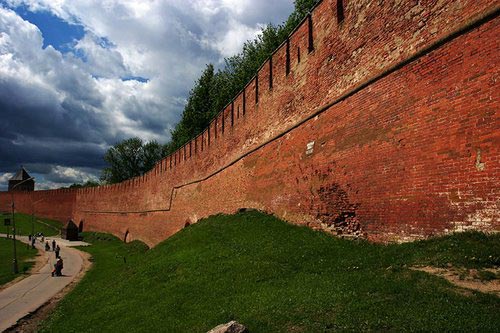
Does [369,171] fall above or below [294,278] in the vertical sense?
above

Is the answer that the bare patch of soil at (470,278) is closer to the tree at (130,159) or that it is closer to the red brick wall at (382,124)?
the red brick wall at (382,124)

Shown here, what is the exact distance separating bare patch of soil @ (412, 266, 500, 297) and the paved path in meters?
11.5

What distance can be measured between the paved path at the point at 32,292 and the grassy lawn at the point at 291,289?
1679 mm

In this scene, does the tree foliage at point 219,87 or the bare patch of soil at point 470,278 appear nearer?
the bare patch of soil at point 470,278

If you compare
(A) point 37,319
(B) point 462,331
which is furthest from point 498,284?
(A) point 37,319

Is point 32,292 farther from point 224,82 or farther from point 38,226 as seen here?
point 38,226

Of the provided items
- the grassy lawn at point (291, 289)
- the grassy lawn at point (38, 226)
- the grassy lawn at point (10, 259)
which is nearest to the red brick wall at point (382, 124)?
the grassy lawn at point (291, 289)

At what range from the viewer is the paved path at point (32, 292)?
13047mm

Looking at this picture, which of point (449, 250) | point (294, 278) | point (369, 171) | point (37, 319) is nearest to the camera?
point (449, 250)

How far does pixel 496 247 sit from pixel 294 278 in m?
3.08

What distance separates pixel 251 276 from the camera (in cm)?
770

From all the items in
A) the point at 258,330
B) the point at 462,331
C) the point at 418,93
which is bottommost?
the point at 258,330

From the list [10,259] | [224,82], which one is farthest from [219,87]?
[10,259]

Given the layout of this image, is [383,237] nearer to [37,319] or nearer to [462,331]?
[462,331]
